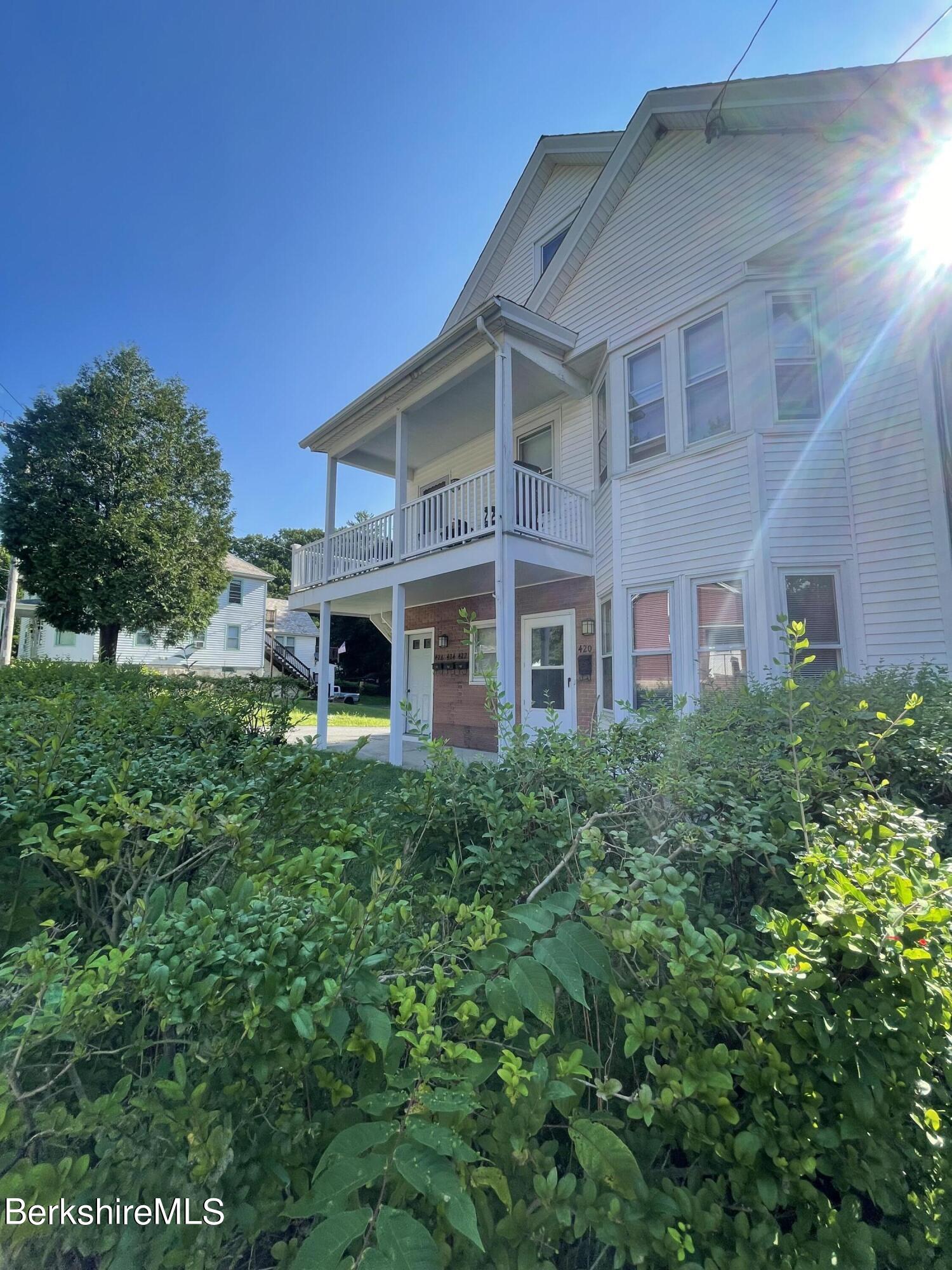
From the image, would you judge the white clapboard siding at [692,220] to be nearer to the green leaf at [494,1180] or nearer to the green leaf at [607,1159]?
the green leaf at [607,1159]

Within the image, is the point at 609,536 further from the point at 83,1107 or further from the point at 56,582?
the point at 56,582

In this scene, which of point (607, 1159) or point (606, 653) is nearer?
point (607, 1159)

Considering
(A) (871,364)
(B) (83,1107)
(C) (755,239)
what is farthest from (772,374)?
(B) (83,1107)

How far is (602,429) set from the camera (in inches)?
349

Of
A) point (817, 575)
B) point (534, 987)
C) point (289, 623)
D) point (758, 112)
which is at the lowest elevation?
point (534, 987)

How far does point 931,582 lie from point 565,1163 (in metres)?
6.87

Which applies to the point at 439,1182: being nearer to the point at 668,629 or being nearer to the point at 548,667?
the point at 668,629

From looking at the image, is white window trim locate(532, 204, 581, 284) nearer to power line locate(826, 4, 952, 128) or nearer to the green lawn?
power line locate(826, 4, 952, 128)

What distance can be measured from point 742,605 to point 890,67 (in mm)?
6420

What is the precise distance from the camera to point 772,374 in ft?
22.3

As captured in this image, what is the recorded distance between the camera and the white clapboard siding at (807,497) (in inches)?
253

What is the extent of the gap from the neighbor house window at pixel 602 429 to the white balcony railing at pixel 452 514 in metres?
1.86

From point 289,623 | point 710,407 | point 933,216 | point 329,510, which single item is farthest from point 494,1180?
point 289,623

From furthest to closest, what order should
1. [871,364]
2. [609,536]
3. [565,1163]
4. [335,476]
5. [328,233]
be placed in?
[335,476] → [328,233] → [609,536] → [871,364] → [565,1163]
